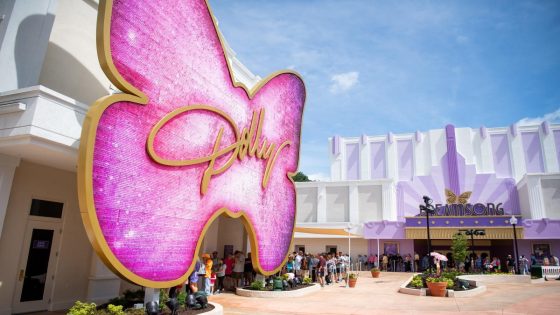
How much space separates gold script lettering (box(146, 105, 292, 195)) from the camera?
988cm

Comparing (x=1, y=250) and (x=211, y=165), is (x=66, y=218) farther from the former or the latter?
(x=211, y=165)

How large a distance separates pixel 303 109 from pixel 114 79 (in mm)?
12245

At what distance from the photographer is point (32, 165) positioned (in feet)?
36.7

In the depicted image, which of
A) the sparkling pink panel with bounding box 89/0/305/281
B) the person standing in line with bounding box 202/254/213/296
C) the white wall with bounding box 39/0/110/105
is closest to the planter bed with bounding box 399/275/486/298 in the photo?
the sparkling pink panel with bounding box 89/0/305/281

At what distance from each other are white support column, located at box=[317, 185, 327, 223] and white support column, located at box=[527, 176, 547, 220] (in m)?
18.8

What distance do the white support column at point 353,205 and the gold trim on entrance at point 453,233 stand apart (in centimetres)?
565

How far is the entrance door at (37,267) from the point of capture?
1066cm

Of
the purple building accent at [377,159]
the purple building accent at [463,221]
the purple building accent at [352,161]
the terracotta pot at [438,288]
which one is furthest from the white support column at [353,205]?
the terracotta pot at [438,288]

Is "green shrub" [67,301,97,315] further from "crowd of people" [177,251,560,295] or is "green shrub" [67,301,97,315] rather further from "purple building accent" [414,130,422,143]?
"purple building accent" [414,130,422,143]

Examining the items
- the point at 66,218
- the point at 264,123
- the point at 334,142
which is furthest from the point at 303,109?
the point at 334,142

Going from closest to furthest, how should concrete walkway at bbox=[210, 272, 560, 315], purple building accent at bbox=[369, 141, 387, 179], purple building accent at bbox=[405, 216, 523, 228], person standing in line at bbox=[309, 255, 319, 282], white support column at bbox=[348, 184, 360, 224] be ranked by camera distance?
concrete walkway at bbox=[210, 272, 560, 315] → person standing in line at bbox=[309, 255, 319, 282] → purple building accent at bbox=[405, 216, 523, 228] → white support column at bbox=[348, 184, 360, 224] → purple building accent at bbox=[369, 141, 387, 179]

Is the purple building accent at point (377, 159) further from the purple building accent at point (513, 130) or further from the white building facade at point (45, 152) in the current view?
the white building facade at point (45, 152)

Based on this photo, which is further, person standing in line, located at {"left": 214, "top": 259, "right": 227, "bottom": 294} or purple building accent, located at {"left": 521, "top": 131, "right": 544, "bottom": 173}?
purple building accent, located at {"left": 521, "top": 131, "right": 544, "bottom": 173}

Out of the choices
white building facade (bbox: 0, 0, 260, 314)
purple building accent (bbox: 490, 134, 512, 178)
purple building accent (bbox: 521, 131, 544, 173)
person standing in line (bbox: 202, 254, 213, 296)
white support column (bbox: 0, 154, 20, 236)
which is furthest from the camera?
purple building accent (bbox: 490, 134, 512, 178)
